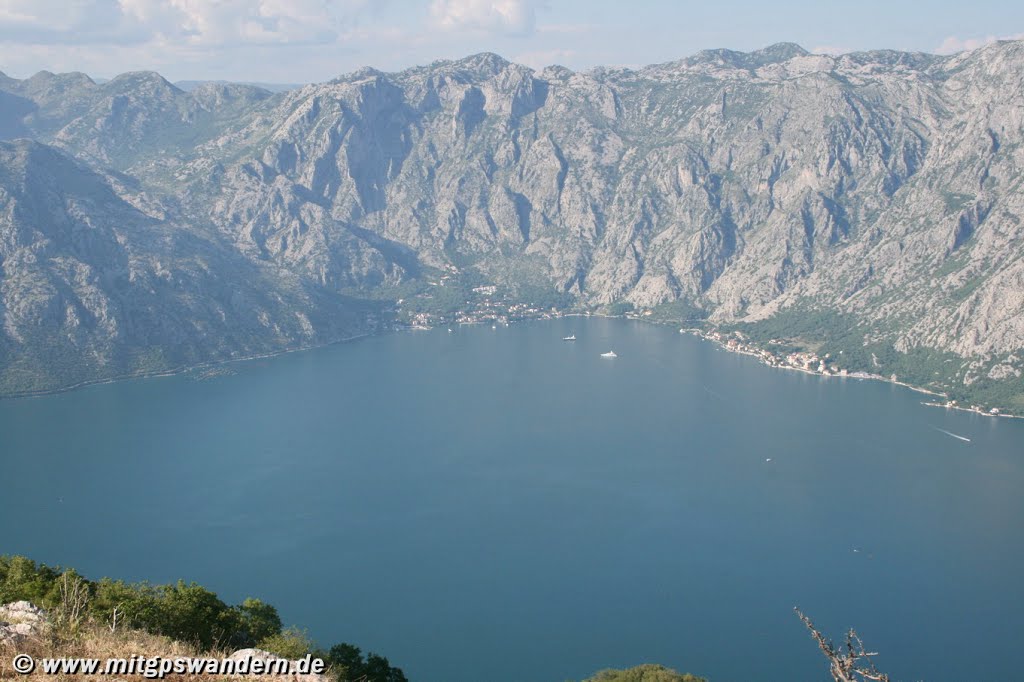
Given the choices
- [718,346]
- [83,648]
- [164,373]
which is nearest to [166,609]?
A: [83,648]

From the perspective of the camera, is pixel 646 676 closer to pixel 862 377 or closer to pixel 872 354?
pixel 862 377

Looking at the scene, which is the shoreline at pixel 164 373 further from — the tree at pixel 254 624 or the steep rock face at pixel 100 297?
the tree at pixel 254 624

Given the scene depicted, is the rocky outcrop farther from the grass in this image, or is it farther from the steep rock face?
the steep rock face

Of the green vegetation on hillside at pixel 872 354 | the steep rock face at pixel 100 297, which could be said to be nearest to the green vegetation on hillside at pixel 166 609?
the steep rock face at pixel 100 297

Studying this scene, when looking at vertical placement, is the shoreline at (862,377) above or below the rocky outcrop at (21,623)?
below

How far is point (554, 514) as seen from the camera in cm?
9231

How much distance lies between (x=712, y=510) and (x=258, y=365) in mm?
102359

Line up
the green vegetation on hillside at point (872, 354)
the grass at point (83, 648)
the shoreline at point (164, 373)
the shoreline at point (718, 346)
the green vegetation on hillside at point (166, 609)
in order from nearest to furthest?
the grass at point (83, 648) < the green vegetation on hillside at point (166, 609) < the shoreline at point (718, 346) < the shoreline at point (164, 373) < the green vegetation on hillside at point (872, 354)

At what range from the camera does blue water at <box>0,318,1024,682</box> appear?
69.0 metres

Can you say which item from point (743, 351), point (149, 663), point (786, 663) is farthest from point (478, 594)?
point (743, 351)

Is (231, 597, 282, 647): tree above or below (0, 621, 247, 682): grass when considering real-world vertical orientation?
below

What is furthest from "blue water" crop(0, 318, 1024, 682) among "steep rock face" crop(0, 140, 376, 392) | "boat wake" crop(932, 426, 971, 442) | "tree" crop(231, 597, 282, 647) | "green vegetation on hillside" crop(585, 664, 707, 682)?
"tree" crop(231, 597, 282, 647)

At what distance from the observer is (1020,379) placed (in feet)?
464

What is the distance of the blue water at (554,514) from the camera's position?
69000 millimetres
